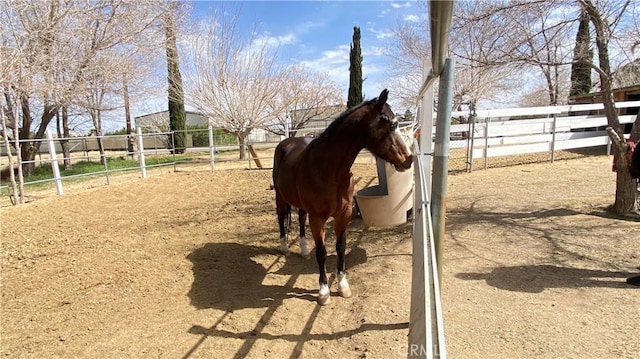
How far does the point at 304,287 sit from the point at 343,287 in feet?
1.45

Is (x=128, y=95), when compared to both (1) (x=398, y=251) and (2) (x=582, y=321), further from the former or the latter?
(2) (x=582, y=321)

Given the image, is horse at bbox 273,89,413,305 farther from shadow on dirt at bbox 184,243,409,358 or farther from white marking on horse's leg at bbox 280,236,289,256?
white marking on horse's leg at bbox 280,236,289,256

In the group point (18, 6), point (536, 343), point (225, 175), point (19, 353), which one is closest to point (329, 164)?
point (536, 343)

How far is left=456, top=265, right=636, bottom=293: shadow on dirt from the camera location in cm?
276

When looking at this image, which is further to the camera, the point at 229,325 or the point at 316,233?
the point at 316,233

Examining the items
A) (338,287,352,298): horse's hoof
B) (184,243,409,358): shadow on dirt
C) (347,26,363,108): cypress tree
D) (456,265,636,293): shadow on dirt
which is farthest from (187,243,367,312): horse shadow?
(347,26,363,108): cypress tree

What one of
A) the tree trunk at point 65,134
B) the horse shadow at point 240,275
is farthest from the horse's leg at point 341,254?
the tree trunk at point 65,134

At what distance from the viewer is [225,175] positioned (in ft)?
32.6

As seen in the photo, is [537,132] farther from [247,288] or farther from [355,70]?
[355,70]

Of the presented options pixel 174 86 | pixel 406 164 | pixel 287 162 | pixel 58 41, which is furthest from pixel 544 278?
pixel 174 86

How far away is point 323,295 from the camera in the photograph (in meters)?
3.00

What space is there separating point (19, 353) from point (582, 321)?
389 cm

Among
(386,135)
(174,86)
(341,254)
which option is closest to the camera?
(386,135)

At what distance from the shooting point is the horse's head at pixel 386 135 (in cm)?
261
